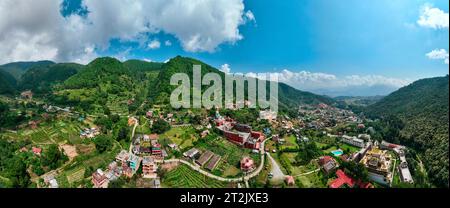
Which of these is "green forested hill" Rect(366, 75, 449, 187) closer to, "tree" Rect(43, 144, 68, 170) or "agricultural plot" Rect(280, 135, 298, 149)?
"agricultural plot" Rect(280, 135, 298, 149)

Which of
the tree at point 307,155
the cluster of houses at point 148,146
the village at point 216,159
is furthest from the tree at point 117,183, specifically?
the tree at point 307,155

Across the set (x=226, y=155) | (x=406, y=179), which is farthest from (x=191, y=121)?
(x=406, y=179)

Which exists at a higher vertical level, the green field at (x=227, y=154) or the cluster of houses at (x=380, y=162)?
the green field at (x=227, y=154)

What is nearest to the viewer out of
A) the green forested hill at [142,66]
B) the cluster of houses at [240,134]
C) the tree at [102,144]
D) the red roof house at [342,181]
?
the red roof house at [342,181]

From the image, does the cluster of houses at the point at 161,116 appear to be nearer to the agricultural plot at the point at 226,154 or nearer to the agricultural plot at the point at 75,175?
the agricultural plot at the point at 226,154

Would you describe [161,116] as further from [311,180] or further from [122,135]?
[311,180]

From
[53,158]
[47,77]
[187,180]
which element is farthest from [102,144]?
[47,77]
